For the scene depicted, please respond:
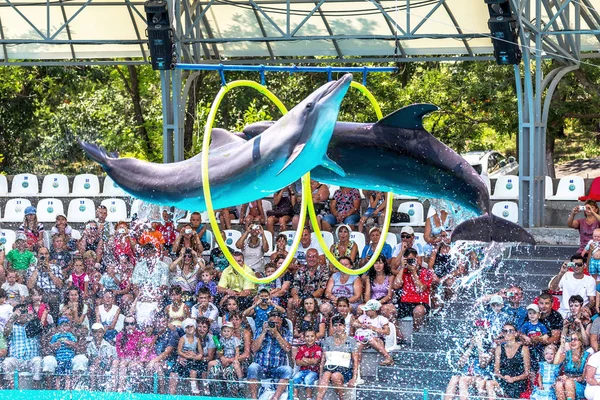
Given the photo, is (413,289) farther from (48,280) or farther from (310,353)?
(48,280)

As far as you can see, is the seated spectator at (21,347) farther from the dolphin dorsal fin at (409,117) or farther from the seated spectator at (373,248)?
the dolphin dorsal fin at (409,117)

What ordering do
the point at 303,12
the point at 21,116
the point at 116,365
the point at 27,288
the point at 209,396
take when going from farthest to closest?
the point at 21,116
the point at 303,12
the point at 27,288
the point at 116,365
the point at 209,396

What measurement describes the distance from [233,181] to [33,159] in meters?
19.5

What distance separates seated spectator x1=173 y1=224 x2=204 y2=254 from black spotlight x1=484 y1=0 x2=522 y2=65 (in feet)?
15.5

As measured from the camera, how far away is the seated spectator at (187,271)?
48.3ft

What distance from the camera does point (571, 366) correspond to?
1226cm

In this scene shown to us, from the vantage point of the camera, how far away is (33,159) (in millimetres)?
27234

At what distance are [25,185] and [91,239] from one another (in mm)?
3228

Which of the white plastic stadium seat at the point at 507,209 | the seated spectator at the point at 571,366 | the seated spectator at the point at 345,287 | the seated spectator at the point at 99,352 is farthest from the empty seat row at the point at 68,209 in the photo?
the seated spectator at the point at 571,366

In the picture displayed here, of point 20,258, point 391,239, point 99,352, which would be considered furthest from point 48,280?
point 391,239

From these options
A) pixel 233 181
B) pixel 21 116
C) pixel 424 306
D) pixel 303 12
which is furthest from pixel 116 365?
pixel 21 116

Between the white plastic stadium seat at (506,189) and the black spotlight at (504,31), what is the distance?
2.41m

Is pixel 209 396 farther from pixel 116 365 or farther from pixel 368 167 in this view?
pixel 368 167

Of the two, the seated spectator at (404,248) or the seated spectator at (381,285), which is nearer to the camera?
the seated spectator at (381,285)
